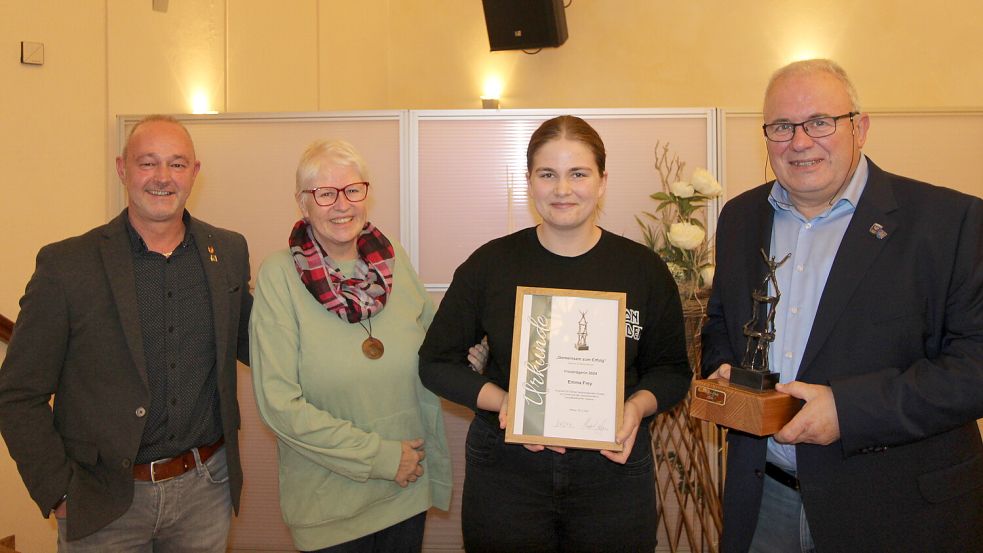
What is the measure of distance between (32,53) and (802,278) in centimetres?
354

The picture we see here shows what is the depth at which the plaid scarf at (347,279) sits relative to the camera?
6.67 ft

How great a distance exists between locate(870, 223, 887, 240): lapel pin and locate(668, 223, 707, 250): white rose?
1191mm

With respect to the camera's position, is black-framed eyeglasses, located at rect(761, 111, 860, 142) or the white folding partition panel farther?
the white folding partition panel

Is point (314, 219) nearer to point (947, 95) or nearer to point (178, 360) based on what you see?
point (178, 360)

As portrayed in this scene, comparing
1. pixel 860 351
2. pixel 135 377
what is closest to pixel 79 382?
pixel 135 377

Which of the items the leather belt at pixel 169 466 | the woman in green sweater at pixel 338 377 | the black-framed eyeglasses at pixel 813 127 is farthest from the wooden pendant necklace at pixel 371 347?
the black-framed eyeglasses at pixel 813 127

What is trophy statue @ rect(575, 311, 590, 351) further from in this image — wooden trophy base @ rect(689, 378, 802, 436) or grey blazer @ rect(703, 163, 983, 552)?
grey blazer @ rect(703, 163, 983, 552)

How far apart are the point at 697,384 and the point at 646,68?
18.7ft

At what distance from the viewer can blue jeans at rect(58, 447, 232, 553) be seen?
1.94 metres

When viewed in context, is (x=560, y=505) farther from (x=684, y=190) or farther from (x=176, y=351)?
(x=684, y=190)

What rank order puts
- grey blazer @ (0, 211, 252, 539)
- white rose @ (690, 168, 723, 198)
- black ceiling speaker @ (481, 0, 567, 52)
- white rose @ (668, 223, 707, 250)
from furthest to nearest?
black ceiling speaker @ (481, 0, 567, 52) < white rose @ (690, 168, 723, 198) < white rose @ (668, 223, 707, 250) < grey blazer @ (0, 211, 252, 539)

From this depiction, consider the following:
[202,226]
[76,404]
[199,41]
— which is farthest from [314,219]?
[199,41]

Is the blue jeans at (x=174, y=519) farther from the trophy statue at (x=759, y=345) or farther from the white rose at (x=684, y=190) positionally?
the white rose at (x=684, y=190)

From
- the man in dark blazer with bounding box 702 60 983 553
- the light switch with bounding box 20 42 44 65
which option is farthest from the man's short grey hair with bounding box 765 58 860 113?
the light switch with bounding box 20 42 44 65
